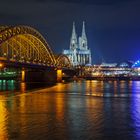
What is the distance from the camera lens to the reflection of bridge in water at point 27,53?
11591 cm

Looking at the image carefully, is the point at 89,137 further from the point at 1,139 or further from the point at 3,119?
the point at 3,119

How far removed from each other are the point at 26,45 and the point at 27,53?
5767mm

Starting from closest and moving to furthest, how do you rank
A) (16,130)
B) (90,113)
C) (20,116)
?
(16,130)
(20,116)
(90,113)

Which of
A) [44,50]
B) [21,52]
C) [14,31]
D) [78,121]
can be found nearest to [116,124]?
[78,121]

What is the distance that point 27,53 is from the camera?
497 ft

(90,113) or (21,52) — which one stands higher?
(21,52)

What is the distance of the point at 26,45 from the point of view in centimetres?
15650

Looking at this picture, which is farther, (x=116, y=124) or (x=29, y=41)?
(x=29, y=41)

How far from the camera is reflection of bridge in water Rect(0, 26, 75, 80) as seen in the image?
116 meters

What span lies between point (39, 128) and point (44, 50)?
469ft

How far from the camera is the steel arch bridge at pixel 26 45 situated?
120 metres

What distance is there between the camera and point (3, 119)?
33062 mm

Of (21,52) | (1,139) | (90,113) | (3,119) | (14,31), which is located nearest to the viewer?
(1,139)

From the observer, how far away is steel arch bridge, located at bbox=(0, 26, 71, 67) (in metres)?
120
